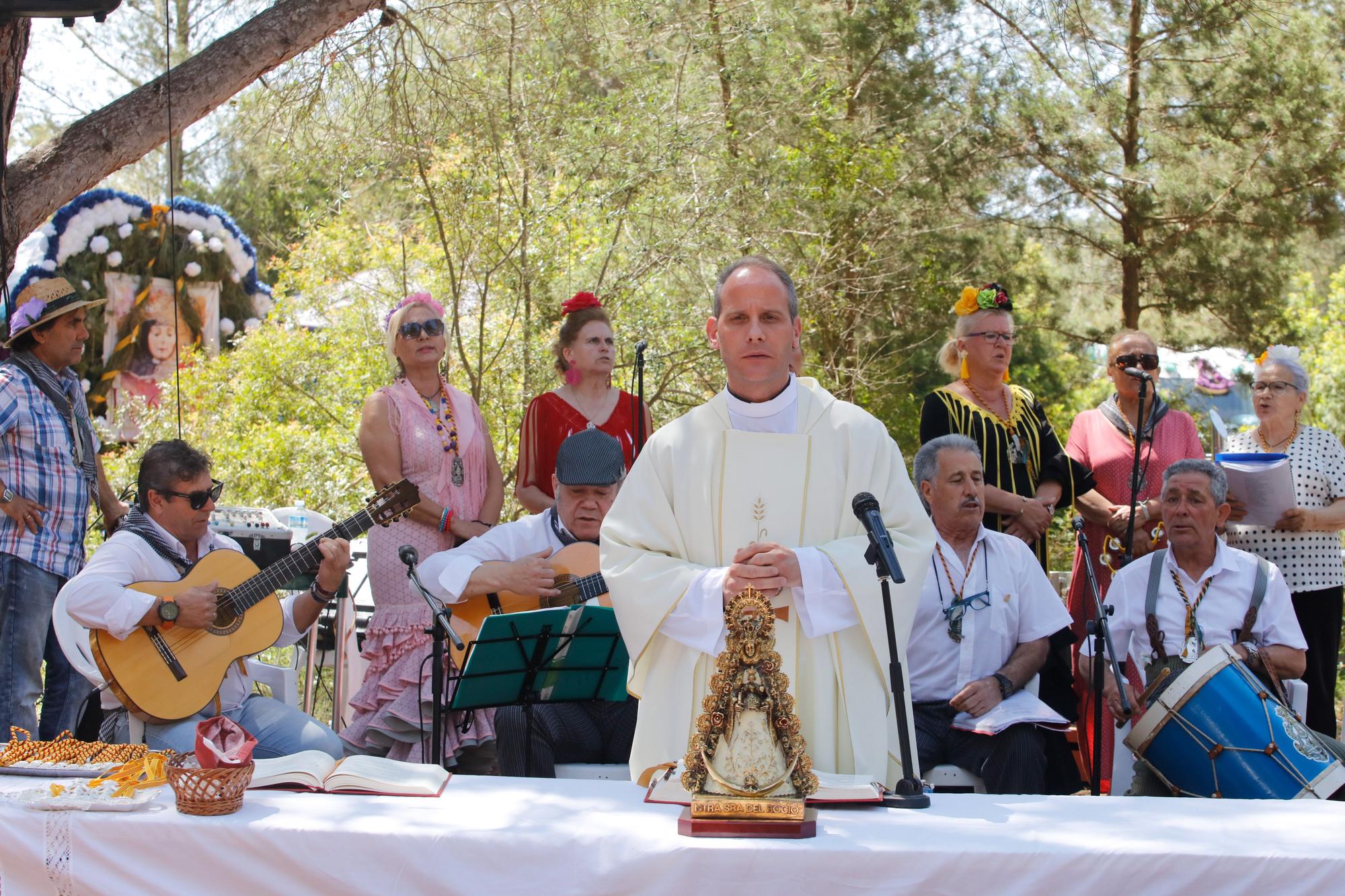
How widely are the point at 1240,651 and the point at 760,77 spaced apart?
316 inches

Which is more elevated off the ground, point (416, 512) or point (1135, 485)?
point (1135, 485)

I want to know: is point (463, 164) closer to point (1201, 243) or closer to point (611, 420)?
point (611, 420)

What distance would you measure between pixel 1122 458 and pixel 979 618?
5.36 feet

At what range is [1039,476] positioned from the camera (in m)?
5.78

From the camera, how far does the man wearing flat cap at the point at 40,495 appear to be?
16.6 ft

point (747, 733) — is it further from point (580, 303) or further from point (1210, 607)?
point (580, 303)

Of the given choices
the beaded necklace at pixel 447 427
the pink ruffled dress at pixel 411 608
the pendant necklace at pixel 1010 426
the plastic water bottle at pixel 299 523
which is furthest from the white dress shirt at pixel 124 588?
the pendant necklace at pixel 1010 426

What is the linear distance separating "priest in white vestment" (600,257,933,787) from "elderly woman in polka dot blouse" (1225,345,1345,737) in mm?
2850

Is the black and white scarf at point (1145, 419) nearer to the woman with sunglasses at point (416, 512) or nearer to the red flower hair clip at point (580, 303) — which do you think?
the red flower hair clip at point (580, 303)

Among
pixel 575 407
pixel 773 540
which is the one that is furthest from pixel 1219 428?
pixel 773 540

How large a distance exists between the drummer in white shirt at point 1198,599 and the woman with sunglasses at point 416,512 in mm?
2538

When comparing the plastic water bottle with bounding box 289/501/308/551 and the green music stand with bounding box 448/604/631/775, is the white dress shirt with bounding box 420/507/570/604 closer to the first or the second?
the green music stand with bounding box 448/604/631/775

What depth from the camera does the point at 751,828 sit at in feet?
9.17

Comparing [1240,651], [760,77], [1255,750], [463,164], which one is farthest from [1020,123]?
[1255,750]
